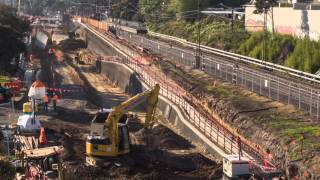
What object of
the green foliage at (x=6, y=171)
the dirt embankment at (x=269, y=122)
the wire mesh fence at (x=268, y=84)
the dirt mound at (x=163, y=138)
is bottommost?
the dirt mound at (x=163, y=138)

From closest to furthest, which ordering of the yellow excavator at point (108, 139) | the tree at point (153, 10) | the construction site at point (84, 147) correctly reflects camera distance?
the construction site at point (84, 147) < the yellow excavator at point (108, 139) < the tree at point (153, 10)

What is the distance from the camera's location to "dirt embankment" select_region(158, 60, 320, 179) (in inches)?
1121

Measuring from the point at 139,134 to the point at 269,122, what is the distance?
10.0 metres

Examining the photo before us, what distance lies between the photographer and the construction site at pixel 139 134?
27516mm

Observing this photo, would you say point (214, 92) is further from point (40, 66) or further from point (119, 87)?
point (40, 66)

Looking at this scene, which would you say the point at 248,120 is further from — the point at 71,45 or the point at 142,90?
the point at 71,45

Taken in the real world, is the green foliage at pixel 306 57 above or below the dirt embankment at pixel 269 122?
above

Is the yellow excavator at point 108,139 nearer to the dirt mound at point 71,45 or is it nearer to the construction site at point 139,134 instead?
the construction site at point 139,134

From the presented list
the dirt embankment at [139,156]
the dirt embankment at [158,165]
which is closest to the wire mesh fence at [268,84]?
the dirt embankment at [139,156]

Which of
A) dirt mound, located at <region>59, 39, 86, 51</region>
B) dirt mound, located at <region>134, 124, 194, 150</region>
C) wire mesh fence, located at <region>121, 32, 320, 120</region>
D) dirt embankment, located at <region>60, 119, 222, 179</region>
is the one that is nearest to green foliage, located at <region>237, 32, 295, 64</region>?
wire mesh fence, located at <region>121, 32, 320, 120</region>

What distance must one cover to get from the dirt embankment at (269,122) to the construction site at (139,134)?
0.34 feet

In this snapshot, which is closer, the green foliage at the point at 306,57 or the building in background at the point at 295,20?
the green foliage at the point at 306,57

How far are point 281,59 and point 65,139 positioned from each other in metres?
29.5

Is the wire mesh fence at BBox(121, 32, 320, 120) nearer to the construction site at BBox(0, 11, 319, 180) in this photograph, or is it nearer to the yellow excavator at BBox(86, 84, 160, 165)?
the construction site at BBox(0, 11, 319, 180)
